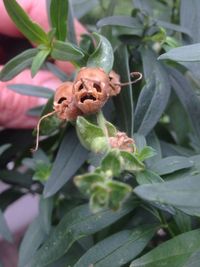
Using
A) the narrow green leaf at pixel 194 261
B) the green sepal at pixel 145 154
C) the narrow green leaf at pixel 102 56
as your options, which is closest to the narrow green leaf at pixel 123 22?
the narrow green leaf at pixel 102 56

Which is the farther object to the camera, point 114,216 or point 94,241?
point 94,241

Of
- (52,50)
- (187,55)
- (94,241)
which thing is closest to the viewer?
(187,55)

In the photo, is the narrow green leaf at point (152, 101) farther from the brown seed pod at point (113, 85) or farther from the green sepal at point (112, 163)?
the green sepal at point (112, 163)

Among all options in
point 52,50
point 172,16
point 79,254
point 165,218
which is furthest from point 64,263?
point 172,16

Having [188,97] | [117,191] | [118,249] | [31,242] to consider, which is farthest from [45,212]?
[117,191]

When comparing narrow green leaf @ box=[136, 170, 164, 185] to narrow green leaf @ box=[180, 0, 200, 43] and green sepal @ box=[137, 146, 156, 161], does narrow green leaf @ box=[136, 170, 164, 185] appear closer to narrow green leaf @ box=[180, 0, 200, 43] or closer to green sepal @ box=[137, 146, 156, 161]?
green sepal @ box=[137, 146, 156, 161]

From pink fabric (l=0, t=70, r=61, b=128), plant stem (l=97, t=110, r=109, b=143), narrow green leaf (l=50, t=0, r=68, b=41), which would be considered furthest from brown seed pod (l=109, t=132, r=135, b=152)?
pink fabric (l=0, t=70, r=61, b=128)

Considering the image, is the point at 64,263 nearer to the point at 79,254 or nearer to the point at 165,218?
the point at 79,254
